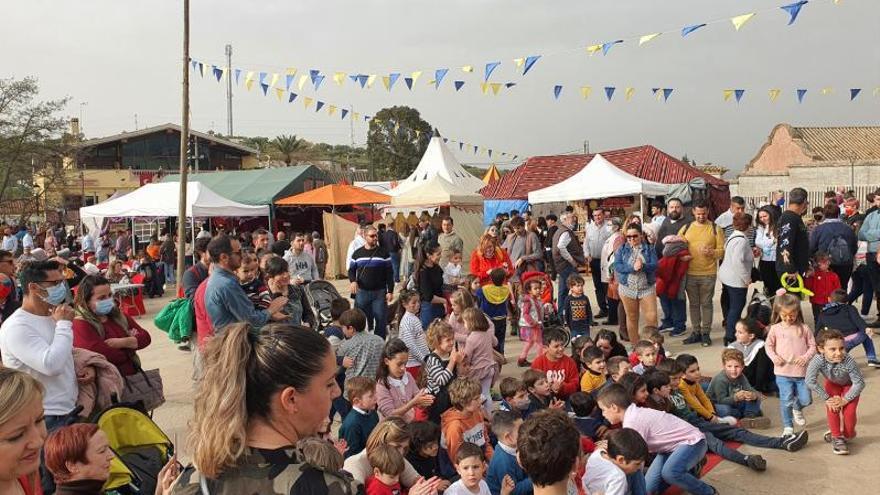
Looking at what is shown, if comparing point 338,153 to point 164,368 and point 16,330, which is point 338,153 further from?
point 16,330

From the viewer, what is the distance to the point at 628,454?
4.02m

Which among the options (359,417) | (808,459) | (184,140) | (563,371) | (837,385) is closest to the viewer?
(359,417)

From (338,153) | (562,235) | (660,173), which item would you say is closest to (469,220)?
(660,173)

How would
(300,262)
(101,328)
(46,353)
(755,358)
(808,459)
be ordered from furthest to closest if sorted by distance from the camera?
(300,262) → (755,358) → (808,459) → (101,328) → (46,353)

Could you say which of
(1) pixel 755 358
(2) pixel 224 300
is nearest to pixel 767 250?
(1) pixel 755 358

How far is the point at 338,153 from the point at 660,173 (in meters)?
61.8

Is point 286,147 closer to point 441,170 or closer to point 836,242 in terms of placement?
point 441,170

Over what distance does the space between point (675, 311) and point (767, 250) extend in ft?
4.50

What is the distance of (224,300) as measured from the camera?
4.58 meters

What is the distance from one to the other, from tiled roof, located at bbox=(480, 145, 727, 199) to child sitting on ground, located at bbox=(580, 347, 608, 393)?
49.2 feet

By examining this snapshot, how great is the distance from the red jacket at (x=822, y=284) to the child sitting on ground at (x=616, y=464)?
5162 millimetres

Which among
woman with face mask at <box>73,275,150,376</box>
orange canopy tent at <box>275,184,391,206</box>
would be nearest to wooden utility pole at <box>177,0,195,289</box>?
orange canopy tent at <box>275,184,391,206</box>

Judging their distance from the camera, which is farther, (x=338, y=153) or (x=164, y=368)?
(x=338, y=153)

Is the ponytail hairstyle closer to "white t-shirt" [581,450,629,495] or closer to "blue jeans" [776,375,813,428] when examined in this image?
"white t-shirt" [581,450,629,495]
